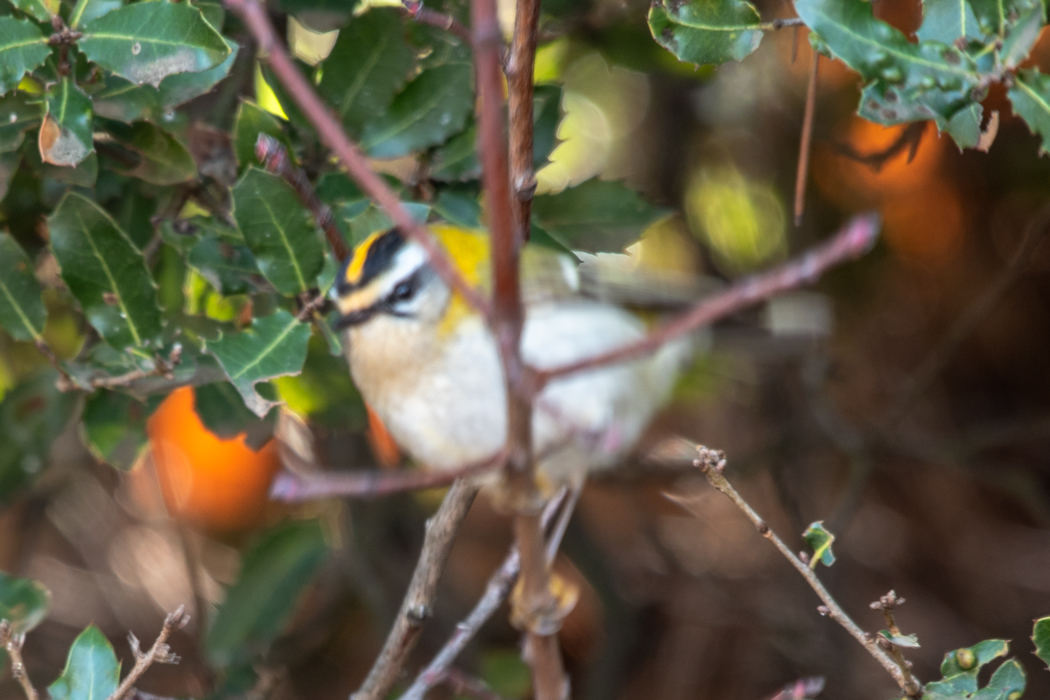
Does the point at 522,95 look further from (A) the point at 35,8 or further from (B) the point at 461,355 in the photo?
(A) the point at 35,8

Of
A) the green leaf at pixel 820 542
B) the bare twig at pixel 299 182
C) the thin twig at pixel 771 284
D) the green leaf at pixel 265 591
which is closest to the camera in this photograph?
the thin twig at pixel 771 284

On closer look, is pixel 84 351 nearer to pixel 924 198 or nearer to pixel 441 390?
pixel 441 390

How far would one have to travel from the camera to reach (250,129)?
1347 mm

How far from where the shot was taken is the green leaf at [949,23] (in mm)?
1103

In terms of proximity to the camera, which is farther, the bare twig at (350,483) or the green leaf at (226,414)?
the green leaf at (226,414)

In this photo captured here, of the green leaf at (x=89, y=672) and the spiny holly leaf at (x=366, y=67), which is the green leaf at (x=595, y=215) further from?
the green leaf at (x=89, y=672)

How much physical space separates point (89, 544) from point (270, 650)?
84cm

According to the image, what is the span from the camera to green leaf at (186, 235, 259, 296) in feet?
4.37

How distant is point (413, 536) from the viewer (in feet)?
8.02

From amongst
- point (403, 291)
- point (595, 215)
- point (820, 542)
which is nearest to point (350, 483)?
point (820, 542)

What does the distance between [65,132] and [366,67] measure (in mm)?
509

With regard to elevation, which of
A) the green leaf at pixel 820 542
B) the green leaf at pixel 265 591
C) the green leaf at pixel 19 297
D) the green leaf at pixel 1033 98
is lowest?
the green leaf at pixel 265 591

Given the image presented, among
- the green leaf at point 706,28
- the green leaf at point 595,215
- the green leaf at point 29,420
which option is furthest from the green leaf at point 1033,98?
the green leaf at point 29,420

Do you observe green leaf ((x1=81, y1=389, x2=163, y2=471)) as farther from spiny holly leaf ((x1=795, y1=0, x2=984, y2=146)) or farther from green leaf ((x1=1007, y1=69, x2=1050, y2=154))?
green leaf ((x1=1007, y1=69, x2=1050, y2=154))
